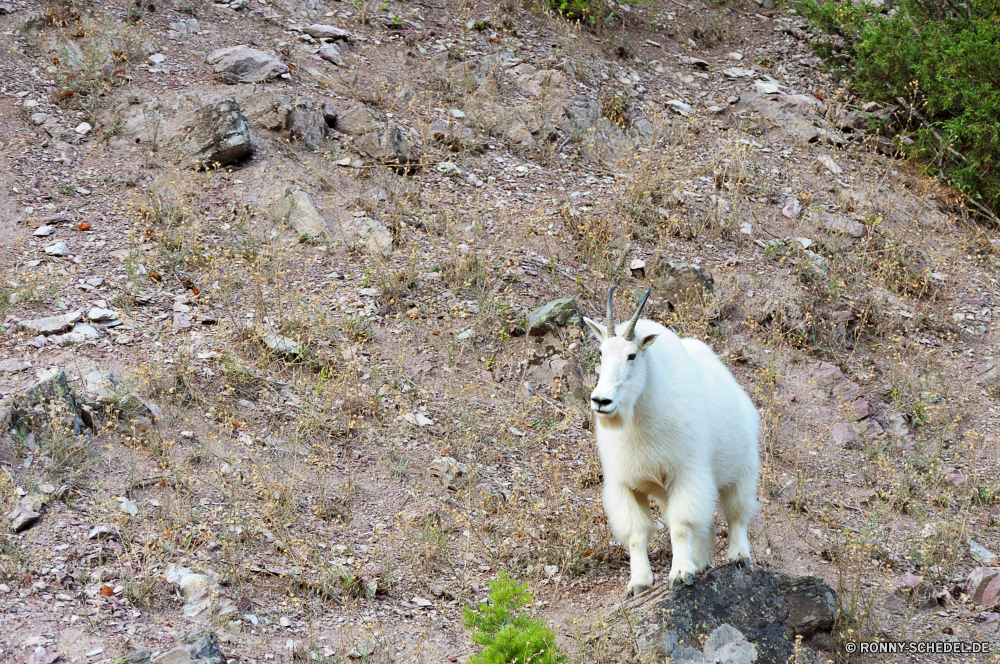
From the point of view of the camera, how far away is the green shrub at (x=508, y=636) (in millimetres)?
4379

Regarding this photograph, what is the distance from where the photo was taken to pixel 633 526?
5.95 metres

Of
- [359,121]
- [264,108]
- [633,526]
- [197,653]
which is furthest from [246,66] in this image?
[197,653]

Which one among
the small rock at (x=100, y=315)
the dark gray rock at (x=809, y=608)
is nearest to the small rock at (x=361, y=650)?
the dark gray rock at (x=809, y=608)

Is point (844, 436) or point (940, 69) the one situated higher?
point (940, 69)

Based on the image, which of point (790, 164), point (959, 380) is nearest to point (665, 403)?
point (959, 380)

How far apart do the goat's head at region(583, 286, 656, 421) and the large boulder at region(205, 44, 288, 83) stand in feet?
24.8

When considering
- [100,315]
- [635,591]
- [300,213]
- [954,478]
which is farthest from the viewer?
[300,213]

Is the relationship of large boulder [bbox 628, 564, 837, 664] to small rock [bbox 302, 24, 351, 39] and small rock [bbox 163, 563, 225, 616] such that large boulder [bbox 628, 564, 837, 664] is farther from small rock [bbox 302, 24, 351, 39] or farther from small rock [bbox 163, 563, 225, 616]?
small rock [bbox 302, 24, 351, 39]

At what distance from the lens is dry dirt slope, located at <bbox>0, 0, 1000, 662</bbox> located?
6320 mm

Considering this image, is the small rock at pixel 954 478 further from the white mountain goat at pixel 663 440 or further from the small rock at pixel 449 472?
the small rock at pixel 449 472

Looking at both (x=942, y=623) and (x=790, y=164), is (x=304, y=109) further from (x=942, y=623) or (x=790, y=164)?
(x=942, y=623)

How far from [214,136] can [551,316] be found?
4.60m

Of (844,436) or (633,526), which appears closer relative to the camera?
(633,526)

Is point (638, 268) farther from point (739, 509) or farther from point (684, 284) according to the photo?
point (739, 509)
